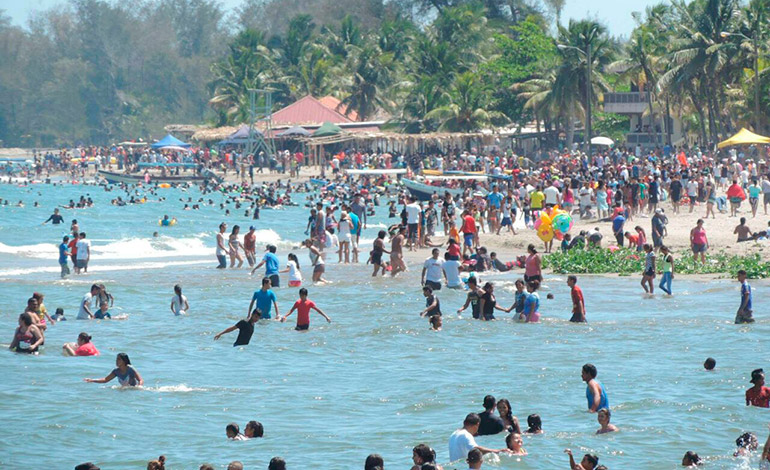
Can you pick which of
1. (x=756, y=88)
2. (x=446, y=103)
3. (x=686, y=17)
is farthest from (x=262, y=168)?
(x=756, y=88)

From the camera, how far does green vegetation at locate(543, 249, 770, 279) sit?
25.6 m

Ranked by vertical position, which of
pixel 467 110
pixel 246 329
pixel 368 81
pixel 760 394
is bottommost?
pixel 760 394

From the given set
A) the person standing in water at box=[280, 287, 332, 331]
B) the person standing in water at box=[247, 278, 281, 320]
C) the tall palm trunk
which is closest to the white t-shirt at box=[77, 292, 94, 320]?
the person standing in water at box=[247, 278, 281, 320]

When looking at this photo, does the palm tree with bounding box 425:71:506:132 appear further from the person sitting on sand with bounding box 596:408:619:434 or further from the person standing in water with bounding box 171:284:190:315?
the person sitting on sand with bounding box 596:408:619:434

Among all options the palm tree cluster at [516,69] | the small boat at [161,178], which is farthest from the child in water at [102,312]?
the small boat at [161,178]

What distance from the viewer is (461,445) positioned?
1198 cm

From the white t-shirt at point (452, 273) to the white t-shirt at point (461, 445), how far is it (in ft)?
36.6

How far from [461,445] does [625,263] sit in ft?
50.3

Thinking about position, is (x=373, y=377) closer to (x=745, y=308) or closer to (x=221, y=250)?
(x=745, y=308)

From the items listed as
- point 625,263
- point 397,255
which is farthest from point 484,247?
point 625,263

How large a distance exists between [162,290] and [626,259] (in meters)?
10.3

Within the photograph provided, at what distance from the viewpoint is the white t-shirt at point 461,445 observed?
11938mm

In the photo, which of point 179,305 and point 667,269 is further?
point 667,269

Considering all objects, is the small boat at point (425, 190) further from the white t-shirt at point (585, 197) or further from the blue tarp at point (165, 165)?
the blue tarp at point (165, 165)
